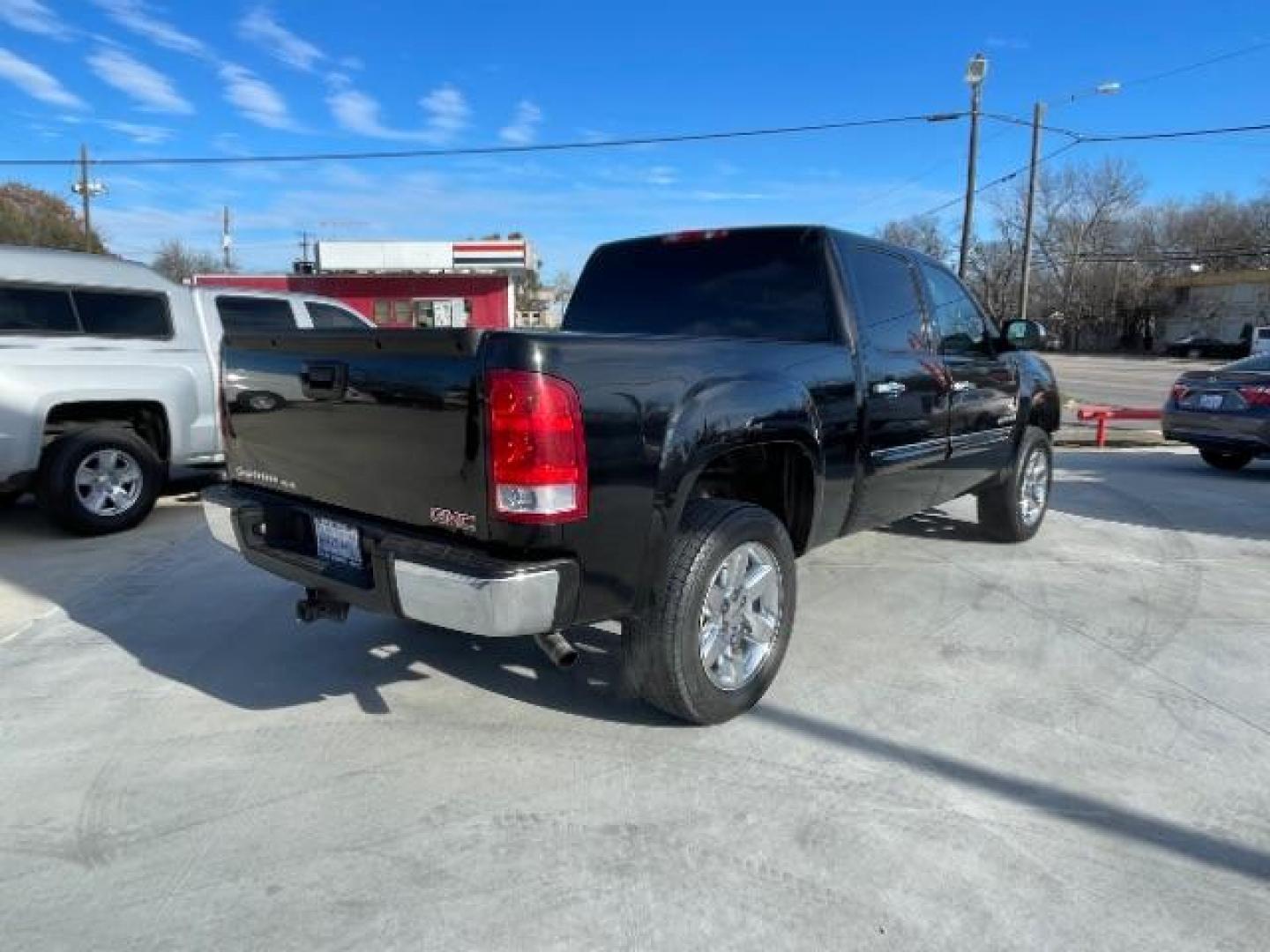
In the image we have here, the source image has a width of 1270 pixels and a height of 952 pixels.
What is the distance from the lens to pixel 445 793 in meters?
3.01

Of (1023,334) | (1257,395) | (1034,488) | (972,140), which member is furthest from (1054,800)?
(972,140)

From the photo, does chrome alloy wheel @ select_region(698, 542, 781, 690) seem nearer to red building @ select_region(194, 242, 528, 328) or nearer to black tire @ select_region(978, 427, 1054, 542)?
black tire @ select_region(978, 427, 1054, 542)

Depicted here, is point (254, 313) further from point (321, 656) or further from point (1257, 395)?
point (1257, 395)

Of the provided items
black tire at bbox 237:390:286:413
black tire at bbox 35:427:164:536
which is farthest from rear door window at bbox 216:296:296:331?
black tire at bbox 237:390:286:413

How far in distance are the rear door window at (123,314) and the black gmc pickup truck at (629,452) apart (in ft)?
12.2

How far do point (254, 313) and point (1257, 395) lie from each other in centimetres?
1021

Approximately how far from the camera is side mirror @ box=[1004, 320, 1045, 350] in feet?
19.4

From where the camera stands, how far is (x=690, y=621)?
3.21m

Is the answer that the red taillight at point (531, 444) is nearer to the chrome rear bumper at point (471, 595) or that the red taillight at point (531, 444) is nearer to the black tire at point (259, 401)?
the chrome rear bumper at point (471, 595)

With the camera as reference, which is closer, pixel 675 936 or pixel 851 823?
pixel 675 936

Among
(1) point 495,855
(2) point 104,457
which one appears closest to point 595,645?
(1) point 495,855

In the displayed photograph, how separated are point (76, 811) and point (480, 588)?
1538 millimetres

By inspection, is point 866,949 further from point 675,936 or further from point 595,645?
point 595,645

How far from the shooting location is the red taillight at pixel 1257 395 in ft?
31.5
